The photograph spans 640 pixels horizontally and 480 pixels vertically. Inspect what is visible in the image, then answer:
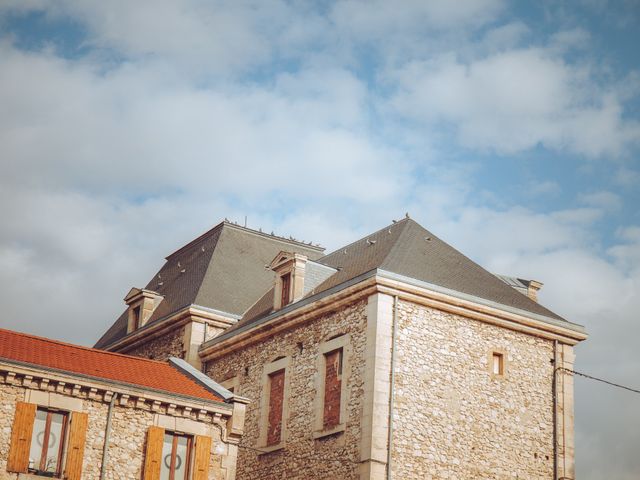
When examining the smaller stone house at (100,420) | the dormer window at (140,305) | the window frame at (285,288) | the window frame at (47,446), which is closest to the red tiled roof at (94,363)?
the smaller stone house at (100,420)

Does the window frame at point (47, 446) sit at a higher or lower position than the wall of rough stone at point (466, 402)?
lower

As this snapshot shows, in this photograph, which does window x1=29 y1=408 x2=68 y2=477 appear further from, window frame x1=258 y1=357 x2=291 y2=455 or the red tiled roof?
window frame x1=258 y1=357 x2=291 y2=455

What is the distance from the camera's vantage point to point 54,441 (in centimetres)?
2273

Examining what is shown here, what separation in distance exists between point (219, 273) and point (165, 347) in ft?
9.78

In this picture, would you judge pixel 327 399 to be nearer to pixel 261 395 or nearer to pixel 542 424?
pixel 261 395

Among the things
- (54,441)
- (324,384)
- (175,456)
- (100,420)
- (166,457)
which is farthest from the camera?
(324,384)

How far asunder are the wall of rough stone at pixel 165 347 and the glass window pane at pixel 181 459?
8837 millimetres

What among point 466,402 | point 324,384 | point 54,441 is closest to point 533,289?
point 466,402

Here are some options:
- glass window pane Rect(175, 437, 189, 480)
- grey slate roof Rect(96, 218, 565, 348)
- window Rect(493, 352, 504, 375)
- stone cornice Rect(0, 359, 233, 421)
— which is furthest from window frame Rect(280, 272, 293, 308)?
glass window pane Rect(175, 437, 189, 480)

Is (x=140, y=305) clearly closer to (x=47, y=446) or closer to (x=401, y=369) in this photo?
(x=401, y=369)

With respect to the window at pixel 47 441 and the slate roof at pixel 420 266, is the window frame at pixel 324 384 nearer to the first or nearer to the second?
the slate roof at pixel 420 266

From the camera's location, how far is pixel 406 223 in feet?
99.3

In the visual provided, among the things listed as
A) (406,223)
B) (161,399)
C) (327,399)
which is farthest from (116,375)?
(406,223)

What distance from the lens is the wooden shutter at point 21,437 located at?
22.0 metres
